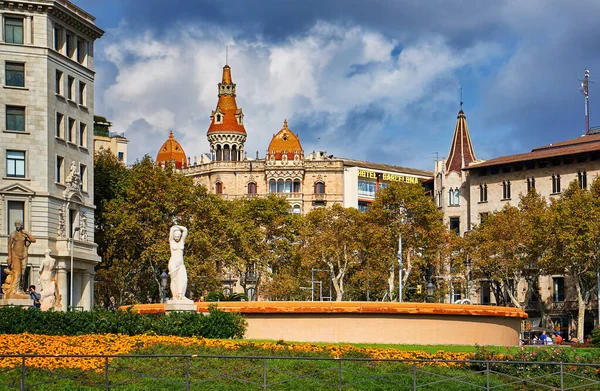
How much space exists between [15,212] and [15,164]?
9.21ft

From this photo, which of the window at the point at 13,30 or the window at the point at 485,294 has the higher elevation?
the window at the point at 13,30

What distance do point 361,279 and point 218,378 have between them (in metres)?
70.5

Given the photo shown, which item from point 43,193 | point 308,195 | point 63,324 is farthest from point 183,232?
point 308,195

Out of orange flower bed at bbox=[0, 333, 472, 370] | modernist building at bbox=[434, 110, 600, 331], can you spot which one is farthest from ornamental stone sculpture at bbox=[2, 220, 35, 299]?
modernist building at bbox=[434, 110, 600, 331]

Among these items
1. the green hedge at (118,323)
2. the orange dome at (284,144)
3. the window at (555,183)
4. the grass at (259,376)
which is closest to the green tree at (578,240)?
the window at (555,183)

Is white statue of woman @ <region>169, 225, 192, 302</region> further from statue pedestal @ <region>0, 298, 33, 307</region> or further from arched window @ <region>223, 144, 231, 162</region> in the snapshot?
arched window @ <region>223, 144, 231, 162</region>

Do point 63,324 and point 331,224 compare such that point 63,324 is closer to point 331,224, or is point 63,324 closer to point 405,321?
point 405,321

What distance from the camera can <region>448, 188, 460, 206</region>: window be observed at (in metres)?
119

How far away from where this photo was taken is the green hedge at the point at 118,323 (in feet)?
117

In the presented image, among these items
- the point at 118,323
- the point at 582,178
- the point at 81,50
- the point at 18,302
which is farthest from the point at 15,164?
the point at 582,178

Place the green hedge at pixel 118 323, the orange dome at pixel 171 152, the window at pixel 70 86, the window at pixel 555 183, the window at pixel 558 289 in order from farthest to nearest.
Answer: the orange dome at pixel 171 152
the window at pixel 555 183
the window at pixel 558 289
the window at pixel 70 86
the green hedge at pixel 118 323

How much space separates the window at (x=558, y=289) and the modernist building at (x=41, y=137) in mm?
49370

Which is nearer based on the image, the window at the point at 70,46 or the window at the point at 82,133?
the window at the point at 70,46

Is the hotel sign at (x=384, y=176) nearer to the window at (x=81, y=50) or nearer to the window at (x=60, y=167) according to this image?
the window at (x=81, y=50)
